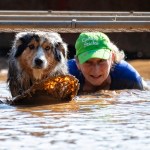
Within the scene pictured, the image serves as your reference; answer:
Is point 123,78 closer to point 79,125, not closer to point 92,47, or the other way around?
point 92,47

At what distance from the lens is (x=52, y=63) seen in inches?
296

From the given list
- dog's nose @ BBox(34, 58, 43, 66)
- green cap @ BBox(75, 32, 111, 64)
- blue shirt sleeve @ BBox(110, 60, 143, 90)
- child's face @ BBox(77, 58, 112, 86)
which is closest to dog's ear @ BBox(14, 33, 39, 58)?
dog's nose @ BBox(34, 58, 43, 66)

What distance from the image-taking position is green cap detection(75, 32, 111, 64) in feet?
22.6

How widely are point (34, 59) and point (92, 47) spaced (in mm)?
705

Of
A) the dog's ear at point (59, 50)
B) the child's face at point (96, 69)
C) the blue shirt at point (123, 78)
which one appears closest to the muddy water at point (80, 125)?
the child's face at point (96, 69)

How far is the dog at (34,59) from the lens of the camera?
24.2 feet

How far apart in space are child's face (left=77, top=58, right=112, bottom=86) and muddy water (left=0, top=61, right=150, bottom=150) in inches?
28.0

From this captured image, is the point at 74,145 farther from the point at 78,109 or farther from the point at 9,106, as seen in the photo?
the point at 9,106

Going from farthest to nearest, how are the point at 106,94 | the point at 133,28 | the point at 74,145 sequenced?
the point at 133,28 → the point at 106,94 → the point at 74,145

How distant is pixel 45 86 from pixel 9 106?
463 millimetres

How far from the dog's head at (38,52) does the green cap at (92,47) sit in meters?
0.43

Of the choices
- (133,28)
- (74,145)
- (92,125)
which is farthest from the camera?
(133,28)
